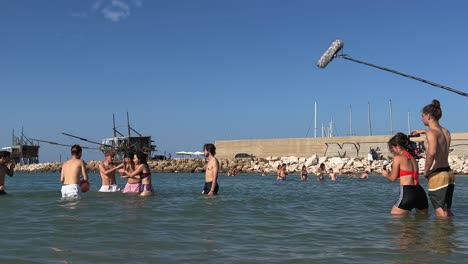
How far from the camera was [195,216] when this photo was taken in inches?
310

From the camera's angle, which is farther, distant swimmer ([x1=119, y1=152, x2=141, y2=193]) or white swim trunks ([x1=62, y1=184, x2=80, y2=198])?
distant swimmer ([x1=119, y1=152, x2=141, y2=193])

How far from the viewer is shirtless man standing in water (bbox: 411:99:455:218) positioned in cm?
636

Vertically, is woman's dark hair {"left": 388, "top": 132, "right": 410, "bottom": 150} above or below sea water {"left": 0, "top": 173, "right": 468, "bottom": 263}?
above

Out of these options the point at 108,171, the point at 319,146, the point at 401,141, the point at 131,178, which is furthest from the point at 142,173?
the point at 319,146

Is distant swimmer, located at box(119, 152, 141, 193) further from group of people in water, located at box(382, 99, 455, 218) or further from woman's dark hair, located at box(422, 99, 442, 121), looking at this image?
woman's dark hair, located at box(422, 99, 442, 121)

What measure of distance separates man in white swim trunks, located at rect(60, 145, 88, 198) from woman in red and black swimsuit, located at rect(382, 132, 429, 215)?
6192mm

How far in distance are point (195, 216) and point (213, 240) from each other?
2334 millimetres

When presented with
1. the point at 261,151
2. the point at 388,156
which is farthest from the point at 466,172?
the point at 261,151

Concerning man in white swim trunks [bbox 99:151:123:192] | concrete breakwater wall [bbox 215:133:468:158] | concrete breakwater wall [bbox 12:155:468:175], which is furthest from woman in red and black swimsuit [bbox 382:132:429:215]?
concrete breakwater wall [bbox 215:133:468:158]

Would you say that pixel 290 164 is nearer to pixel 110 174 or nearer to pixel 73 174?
pixel 110 174

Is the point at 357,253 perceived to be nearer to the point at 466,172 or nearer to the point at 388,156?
the point at 466,172

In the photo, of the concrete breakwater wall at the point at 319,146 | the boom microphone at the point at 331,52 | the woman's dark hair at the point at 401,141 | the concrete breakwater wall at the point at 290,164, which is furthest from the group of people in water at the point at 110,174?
the concrete breakwater wall at the point at 319,146

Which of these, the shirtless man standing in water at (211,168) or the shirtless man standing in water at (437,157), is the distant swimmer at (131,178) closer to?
the shirtless man standing in water at (211,168)

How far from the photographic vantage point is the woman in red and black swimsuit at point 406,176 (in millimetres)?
7410
